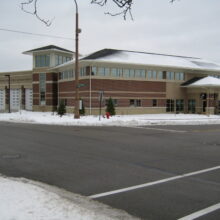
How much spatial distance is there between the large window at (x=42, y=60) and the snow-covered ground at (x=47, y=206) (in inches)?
1695

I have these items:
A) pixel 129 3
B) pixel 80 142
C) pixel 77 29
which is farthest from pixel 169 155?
pixel 77 29

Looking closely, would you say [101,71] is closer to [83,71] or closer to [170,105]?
[83,71]

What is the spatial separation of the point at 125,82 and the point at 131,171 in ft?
105

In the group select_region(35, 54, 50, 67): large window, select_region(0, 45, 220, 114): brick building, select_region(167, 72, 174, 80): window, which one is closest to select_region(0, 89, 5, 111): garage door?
select_region(0, 45, 220, 114): brick building

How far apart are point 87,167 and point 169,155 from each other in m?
3.38

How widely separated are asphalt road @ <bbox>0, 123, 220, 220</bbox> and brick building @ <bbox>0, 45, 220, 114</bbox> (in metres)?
24.9

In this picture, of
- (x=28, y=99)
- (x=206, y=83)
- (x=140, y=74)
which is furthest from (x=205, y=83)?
(x=28, y=99)

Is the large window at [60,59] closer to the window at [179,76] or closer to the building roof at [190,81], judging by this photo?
the window at [179,76]

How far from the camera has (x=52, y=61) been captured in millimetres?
47062

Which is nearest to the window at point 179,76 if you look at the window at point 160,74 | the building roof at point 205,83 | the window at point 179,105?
the building roof at point 205,83

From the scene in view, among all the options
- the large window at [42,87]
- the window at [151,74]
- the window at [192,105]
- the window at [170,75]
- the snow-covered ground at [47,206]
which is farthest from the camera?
the large window at [42,87]

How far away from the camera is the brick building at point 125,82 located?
3781 centimetres

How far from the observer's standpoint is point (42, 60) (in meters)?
48.0

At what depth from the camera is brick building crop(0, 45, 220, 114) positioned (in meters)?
37.8
